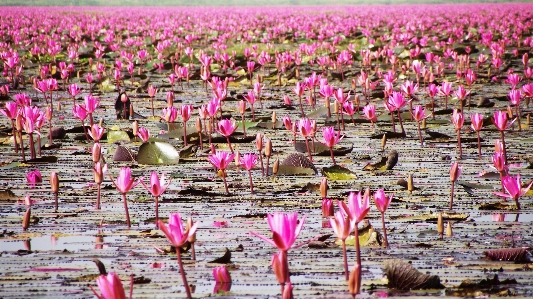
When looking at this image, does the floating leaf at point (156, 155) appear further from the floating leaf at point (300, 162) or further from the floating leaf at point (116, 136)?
the floating leaf at point (116, 136)

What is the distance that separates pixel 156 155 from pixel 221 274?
7.44 ft

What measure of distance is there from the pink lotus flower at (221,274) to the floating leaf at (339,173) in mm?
1745

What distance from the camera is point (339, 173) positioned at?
4.02 meters

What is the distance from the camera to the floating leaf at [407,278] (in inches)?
88.4

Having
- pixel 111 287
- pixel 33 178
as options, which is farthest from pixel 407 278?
pixel 33 178

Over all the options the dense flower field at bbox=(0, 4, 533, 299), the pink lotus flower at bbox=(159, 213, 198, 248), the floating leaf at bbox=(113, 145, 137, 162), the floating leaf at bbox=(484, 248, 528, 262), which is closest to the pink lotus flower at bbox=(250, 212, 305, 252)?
the dense flower field at bbox=(0, 4, 533, 299)

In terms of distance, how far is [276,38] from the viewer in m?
20.6

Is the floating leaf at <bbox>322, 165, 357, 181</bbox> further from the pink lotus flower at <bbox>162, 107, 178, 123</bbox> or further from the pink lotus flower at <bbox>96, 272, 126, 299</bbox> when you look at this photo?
the pink lotus flower at <bbox>96, 272, 126, 299</bbox>

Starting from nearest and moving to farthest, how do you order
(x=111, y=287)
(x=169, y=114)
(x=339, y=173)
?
(x=111, y=287) < (x=339, y=173) < (x=169, y=114)

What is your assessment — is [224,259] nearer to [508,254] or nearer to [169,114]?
[508,254]

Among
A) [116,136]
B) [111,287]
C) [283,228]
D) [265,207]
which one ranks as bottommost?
[265,207]

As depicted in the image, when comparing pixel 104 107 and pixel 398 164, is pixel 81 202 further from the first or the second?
pixel 104 107

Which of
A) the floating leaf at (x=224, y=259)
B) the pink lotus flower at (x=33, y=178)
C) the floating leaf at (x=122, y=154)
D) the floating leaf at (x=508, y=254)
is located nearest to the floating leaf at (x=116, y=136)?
the floating leaf at (x=122, y=154)

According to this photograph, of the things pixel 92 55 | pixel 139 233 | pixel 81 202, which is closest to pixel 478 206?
pixel 139 233
